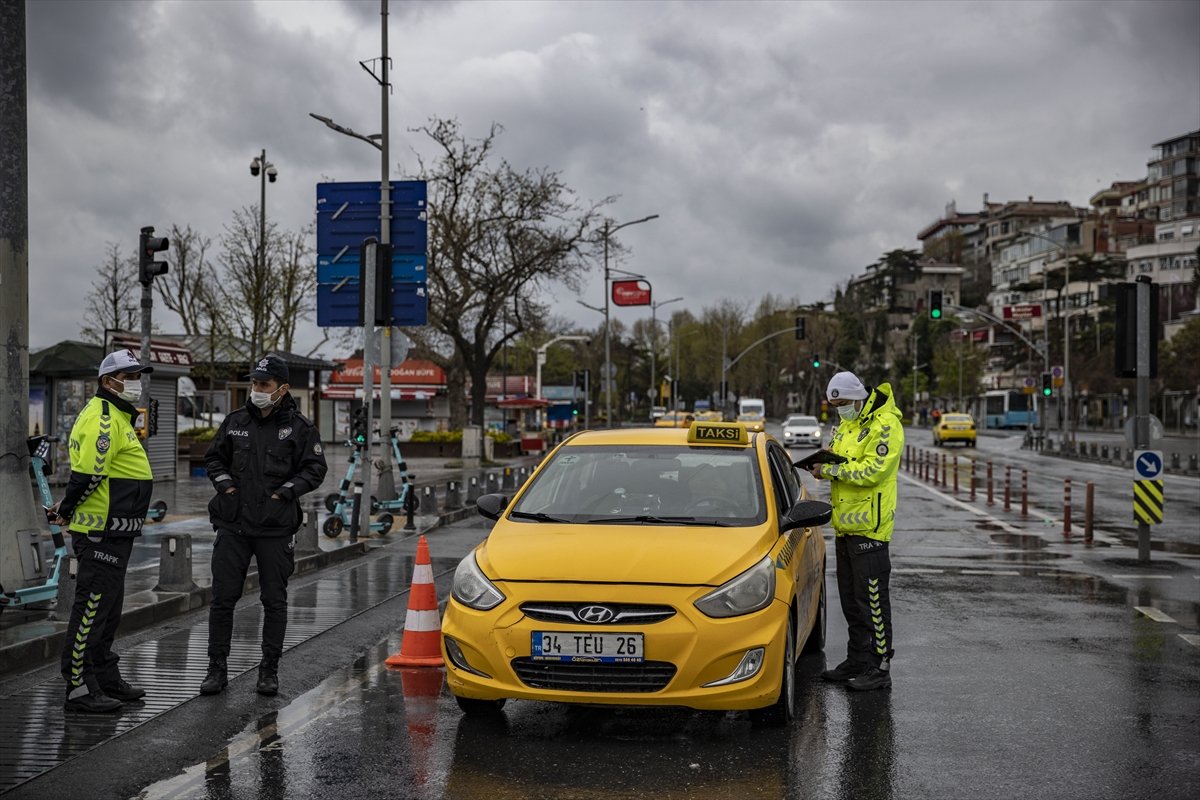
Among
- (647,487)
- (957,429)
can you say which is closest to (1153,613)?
(647,487)

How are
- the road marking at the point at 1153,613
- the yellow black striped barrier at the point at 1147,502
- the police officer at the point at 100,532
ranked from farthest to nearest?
the yellow black striped barrier at the point at 1147,502, the road marking at the point at 1153,613, the police officer at the point at 100,532

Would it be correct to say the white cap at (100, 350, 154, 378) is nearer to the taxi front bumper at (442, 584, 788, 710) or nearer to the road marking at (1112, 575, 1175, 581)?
the taxi front bumper at (442, 584, 788, 710)

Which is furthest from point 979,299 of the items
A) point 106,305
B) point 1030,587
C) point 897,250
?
point 1030,587

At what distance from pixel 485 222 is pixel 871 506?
32.4 meters

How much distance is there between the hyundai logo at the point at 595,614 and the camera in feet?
19.0

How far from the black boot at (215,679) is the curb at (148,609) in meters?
1.60

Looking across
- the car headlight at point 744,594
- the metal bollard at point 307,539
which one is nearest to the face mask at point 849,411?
the car headlight at point 744,594

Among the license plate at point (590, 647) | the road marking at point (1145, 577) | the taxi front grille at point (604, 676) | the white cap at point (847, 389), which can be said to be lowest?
the road marking at point (1145, 577)

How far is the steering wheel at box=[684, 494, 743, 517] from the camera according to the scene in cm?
694

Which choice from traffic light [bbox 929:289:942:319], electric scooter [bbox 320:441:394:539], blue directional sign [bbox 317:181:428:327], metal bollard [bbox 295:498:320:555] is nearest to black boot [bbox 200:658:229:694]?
metal bollard [bbox 295:498:320:555]

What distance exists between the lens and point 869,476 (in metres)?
7.31

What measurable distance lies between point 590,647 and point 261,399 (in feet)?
8.31

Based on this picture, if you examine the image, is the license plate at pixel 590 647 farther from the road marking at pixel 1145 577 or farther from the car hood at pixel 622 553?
the road marking at pixel 1145 577

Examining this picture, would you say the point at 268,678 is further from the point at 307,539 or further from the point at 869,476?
the point at 307,539
